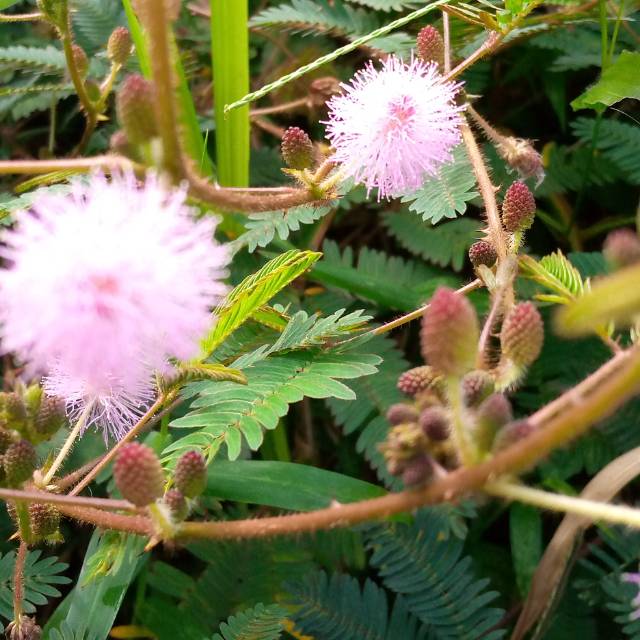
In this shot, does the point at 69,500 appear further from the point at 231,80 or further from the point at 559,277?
the point at 231,80

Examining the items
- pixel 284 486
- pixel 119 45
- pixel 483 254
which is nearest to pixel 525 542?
pixel 284 486

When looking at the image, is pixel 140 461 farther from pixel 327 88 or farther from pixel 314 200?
pixel 327 88

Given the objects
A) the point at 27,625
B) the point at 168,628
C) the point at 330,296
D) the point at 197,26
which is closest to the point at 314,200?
the point at 330,296

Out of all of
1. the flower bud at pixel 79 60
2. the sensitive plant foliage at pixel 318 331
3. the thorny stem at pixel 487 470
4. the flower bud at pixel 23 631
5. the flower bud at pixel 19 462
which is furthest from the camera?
the flower bud at pixel 79 60

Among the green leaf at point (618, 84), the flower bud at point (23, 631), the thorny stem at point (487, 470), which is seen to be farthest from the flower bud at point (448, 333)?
the green leaf at point (618, 84)

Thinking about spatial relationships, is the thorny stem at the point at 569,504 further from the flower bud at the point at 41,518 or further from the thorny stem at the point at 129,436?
the flower bud at the point at 41,518
